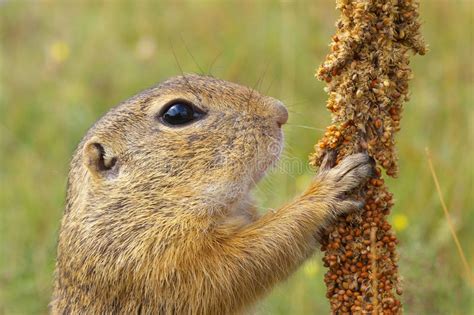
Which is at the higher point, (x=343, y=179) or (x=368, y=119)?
(x=368, y=119)

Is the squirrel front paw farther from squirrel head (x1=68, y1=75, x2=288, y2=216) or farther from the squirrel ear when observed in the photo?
the squirrel ear

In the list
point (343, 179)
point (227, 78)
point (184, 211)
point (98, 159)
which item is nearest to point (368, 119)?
point (343, 179)

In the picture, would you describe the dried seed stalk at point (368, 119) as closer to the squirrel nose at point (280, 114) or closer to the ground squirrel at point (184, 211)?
the ground squirrel at point (184, 211)

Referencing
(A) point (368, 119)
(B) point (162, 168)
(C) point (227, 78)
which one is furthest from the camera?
(C) point (227, 78)

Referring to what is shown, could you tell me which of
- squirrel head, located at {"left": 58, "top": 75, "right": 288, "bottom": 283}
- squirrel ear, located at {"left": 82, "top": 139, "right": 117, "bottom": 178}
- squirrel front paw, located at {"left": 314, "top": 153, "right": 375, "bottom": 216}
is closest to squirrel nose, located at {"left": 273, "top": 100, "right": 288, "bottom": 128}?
squirrel head, located at {"left": 58, "top": 75, "right": 288, "bottom": 283}

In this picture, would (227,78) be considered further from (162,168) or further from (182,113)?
(162,168)
